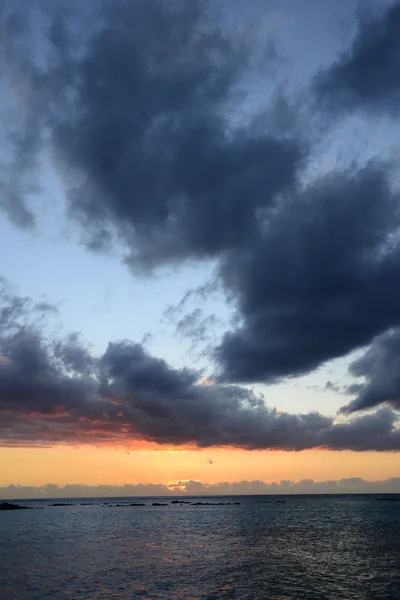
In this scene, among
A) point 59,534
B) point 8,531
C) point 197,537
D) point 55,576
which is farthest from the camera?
point 8,531

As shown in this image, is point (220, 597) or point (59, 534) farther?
point (59, 534)

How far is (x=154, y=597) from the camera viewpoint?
1467 inches

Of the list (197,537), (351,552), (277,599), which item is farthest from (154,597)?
(197,537)

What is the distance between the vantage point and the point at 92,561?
183ft

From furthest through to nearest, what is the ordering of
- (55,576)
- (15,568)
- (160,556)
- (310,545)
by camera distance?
1. (310,545)
2. (160,556)
3. (15,568)
4. (55,576)

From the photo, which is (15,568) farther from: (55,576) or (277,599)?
(277,599)

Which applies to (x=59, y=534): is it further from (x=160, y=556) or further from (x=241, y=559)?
(x=241, y=559)

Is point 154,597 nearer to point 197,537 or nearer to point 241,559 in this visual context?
point 241,559

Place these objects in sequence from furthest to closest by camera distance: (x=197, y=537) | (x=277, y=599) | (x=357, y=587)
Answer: (x=197, y=537) → (x=357, y=587) → (x=277, y=599)

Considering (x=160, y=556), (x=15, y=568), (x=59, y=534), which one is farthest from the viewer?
(x=59, y=534)

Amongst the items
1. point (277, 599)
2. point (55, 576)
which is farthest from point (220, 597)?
point (55, 576)

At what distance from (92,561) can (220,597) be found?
83.5 ft

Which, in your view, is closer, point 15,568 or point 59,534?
point 15,568

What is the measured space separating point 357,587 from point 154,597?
1773cm
